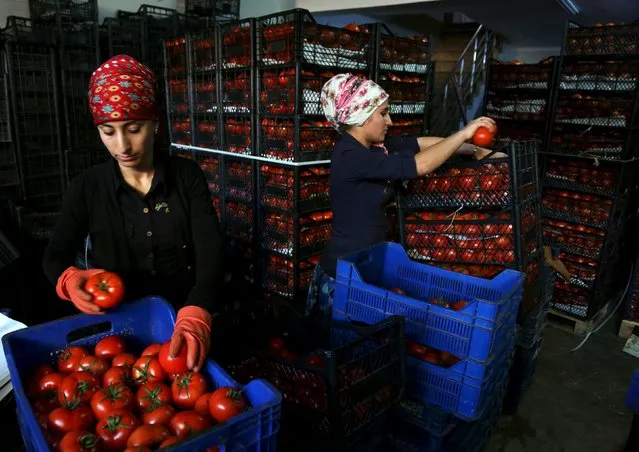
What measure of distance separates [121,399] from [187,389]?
17 cm

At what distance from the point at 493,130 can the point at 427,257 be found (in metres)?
0.71

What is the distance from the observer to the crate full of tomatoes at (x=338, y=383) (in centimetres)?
133

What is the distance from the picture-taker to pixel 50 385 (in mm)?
1234

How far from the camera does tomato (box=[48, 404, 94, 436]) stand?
108cm

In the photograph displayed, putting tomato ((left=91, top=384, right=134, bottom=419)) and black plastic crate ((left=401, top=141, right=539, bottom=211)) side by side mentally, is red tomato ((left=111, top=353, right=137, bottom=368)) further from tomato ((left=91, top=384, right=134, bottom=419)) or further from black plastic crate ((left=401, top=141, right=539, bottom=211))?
black plastic crate ((left=401, top=141, right=539, bottom=211))

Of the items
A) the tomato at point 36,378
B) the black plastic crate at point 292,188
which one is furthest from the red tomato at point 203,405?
the black plastic crate at point 292,188

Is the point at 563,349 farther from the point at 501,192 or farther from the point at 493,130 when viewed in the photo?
the point at 493,130

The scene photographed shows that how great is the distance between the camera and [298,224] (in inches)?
143

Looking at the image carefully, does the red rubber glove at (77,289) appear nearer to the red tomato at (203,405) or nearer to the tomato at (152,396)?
the tomato at (152,396)

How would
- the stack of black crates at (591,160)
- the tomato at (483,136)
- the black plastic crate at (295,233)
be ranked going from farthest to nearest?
the stack of black crates at (591,160)
the black plastic crate at (295,233)
the tomato at (483,136)

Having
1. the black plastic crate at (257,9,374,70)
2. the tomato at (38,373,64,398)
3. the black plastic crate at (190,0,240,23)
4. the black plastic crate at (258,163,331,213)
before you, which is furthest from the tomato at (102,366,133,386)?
the black plastic crate at (190,0,240,23)

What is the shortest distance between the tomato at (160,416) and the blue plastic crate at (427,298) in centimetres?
90

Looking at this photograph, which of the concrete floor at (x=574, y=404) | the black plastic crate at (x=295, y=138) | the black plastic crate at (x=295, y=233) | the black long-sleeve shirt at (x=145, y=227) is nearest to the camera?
the black long-sleeve shirt at (x=145, y=227)

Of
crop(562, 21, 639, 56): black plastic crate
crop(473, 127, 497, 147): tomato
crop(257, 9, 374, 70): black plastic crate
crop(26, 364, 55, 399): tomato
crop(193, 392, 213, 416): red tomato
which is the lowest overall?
crop(26, 364, 55, 399): tomato
